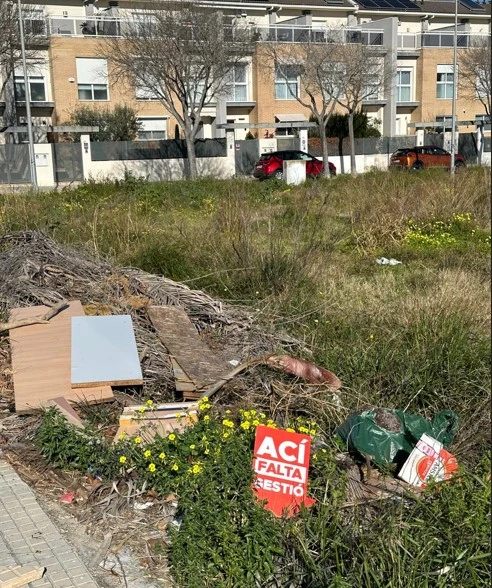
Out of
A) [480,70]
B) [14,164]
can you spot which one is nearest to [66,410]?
[480,70]

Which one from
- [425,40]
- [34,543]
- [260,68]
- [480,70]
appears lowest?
[34,543]

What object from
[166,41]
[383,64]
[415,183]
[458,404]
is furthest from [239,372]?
[383,64]

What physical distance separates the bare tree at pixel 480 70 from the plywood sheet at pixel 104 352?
2.89 metres

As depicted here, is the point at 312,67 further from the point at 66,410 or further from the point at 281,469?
the point at 281,469

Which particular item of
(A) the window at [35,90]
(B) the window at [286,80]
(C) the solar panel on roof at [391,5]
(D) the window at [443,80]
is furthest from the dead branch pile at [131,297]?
(C) the solar panel on roof at [391,5]

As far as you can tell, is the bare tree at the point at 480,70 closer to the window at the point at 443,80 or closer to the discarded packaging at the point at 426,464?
the discarded packaging at the point at 426,464

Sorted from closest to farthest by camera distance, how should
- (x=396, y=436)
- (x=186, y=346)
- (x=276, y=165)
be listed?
(x=396, y=436)
(x=186, y=346)
(x=276, y=165)

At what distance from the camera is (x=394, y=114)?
47406 millimetres

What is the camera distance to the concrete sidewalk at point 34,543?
10.7 feet

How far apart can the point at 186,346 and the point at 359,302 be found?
1987mm

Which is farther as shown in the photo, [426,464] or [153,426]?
[153,426]

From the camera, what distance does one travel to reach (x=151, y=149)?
32375 mm

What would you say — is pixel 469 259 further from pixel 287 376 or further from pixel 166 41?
pixel 166 41

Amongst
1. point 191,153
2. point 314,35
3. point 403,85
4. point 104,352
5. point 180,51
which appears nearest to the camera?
point 104,352
